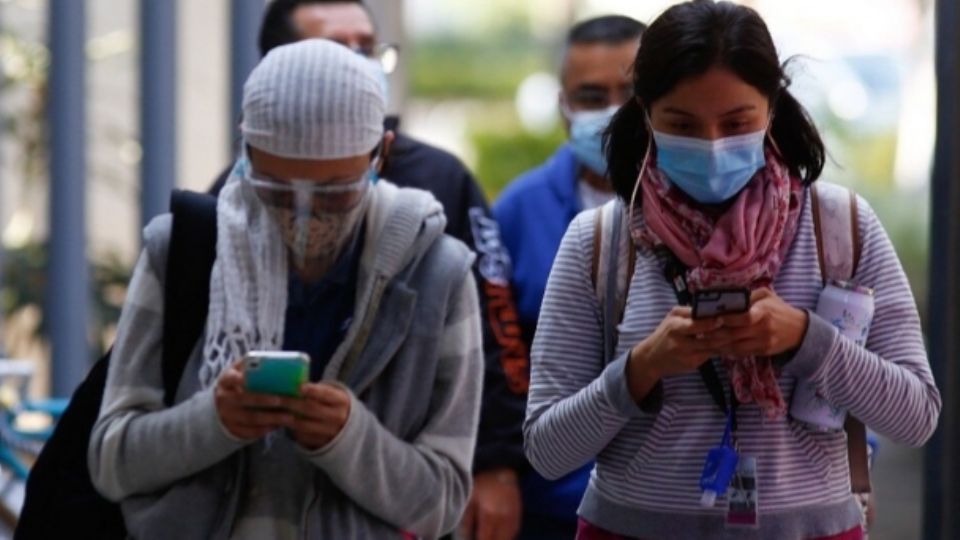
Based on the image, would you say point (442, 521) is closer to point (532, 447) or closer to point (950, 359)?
point (532, 447)

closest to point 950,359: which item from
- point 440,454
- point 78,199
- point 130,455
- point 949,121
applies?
point 949,121

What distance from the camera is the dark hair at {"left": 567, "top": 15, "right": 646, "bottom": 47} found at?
5.54m

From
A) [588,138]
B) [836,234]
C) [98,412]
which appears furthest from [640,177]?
[588,138]

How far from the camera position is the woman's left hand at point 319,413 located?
381cm

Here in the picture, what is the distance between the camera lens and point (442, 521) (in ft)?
13.3

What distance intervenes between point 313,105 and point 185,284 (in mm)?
408

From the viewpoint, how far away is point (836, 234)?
370cm

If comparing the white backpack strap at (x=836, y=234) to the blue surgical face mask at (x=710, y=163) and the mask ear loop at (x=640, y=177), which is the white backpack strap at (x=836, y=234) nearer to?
the blue surgical face mask at (x=710, y=163)

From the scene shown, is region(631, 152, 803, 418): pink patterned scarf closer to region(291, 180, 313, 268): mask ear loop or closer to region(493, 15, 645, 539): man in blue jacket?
region(291, 180, 313, 268): mask ear loop

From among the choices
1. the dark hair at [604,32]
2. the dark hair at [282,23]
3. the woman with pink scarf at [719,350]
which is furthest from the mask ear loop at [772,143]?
the dark hair at [282,23]

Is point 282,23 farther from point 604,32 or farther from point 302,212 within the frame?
point 302,212

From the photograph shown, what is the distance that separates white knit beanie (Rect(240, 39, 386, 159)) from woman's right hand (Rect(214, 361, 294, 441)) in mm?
409

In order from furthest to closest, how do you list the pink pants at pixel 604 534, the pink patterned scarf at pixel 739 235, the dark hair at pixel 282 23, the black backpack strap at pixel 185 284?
the dark hair at pixel 282 23 < the black backpack strap at pixel 185 284 < the pink pants at pixel 604 534 < the pink patterned scarf at pixel 739 235

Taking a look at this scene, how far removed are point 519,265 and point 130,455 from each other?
5.29 ft
